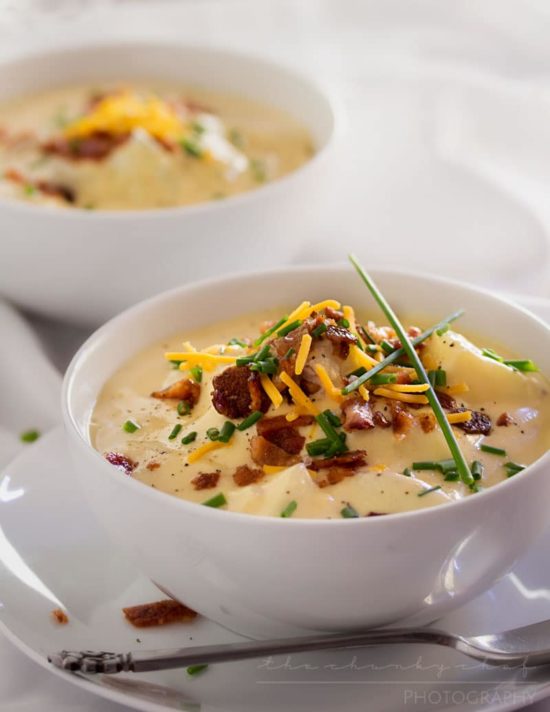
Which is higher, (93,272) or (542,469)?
(542,469)

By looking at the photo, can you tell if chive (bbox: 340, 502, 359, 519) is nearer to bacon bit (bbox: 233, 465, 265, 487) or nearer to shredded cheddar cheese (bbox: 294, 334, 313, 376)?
bacon bit (bbox: 233, 465, 265, 487)

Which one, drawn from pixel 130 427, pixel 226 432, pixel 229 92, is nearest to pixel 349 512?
pixel 226 432

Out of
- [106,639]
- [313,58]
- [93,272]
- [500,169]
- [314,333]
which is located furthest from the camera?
[313,58]

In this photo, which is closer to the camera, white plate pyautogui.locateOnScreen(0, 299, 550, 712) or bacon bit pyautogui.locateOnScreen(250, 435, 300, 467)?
white plate pyautogui.locateOnScreen(0, 299, 550, 712)

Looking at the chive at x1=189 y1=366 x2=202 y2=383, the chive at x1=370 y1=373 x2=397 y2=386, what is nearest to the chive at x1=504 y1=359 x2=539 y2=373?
the chive at x1=370 y1=373 x2=397 y2=386

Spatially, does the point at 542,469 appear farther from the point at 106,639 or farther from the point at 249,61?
the point at 249,61

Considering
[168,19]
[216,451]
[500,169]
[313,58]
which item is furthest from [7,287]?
[168,19]
